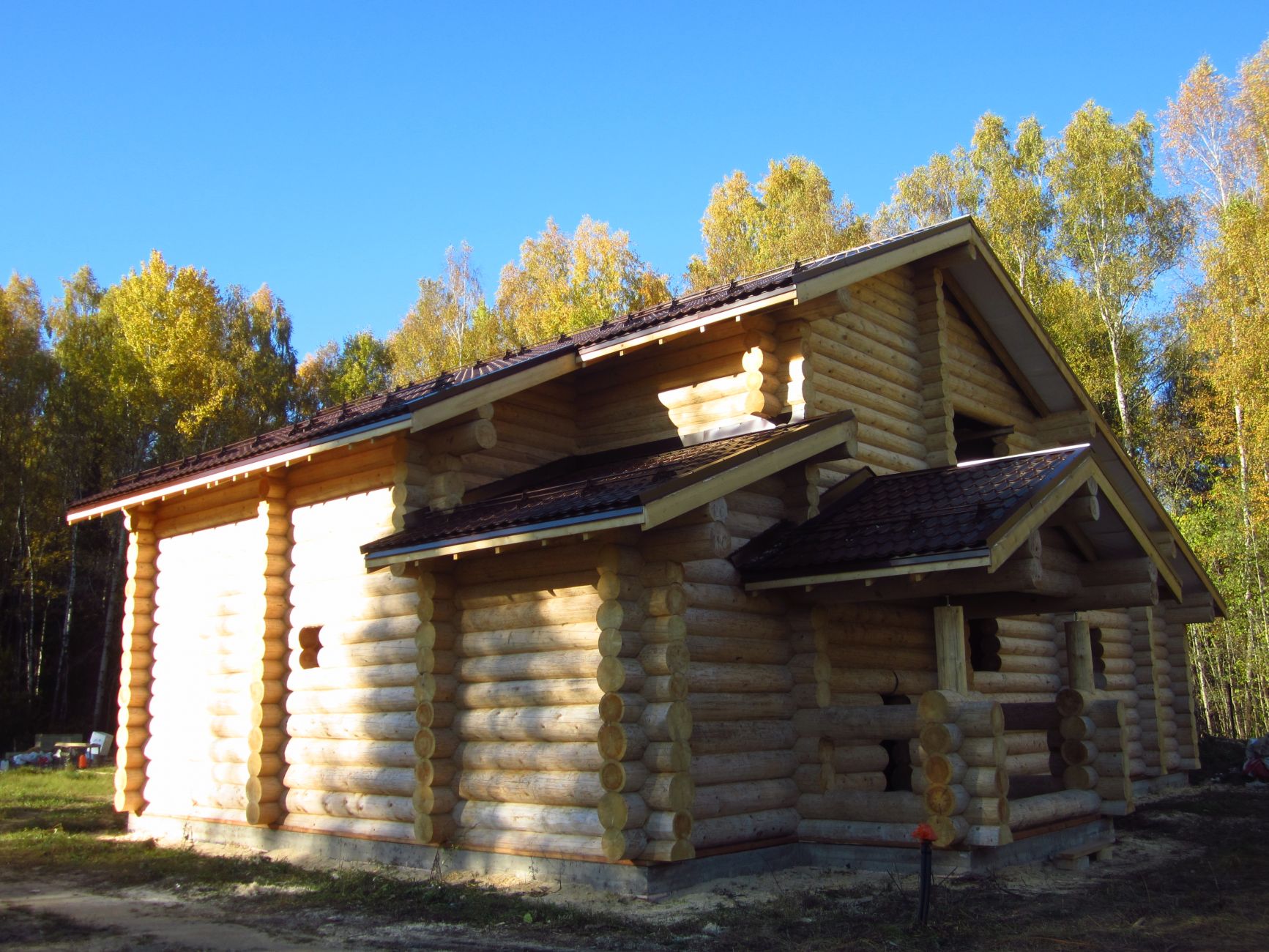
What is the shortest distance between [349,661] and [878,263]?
697cm

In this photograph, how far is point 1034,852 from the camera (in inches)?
382

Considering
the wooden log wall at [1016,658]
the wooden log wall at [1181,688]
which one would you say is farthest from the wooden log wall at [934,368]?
the wooden log wall at [1181,688]

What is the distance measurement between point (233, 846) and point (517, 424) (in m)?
5.45

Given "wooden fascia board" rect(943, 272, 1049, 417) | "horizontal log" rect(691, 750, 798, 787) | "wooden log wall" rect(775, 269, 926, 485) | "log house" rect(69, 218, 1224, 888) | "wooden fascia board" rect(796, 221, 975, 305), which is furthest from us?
"wooden fascia board" rect(943, 272, 1049, 417)

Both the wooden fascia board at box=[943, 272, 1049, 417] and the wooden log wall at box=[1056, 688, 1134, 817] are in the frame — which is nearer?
the wooden log wall at box=[1056, 688, 1134, 817]

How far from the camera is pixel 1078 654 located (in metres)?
12.5

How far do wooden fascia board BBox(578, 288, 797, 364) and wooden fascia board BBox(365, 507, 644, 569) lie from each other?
302 cm

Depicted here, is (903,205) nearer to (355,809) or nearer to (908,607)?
(908,607)

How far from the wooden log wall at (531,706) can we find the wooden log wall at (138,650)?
5828mm

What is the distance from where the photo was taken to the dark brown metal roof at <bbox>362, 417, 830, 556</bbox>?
831 cm

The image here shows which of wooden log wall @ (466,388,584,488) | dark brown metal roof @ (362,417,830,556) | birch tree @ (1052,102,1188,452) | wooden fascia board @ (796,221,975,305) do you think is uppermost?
birch tree @ (1052,102,1188,452)

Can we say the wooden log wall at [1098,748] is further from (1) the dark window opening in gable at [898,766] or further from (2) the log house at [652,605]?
(1) the dark window opening in gable at [898,766]

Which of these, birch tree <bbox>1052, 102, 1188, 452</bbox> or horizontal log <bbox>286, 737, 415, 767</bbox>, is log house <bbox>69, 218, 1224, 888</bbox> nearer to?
horizontal log <bbox>286, 737, 415, 767</bbox>

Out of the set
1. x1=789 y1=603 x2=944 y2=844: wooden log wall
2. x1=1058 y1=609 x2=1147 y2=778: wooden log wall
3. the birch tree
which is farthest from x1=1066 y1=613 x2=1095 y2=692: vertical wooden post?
the birch tree
